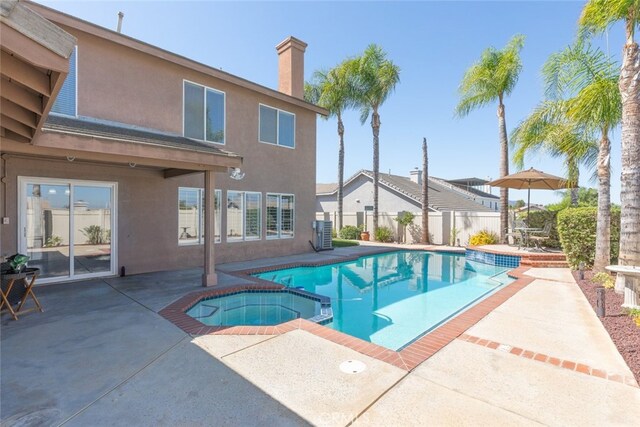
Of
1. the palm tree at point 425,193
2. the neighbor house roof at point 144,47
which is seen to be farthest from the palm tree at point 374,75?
the neighbor house roof at point 144,47

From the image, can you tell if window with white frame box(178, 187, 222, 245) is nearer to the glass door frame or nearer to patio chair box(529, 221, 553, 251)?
the glass door frame

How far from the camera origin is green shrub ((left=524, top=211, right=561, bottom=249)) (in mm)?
14312

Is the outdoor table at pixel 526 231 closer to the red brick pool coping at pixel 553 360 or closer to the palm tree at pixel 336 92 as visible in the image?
the red brick pool coping at pixel 553 360

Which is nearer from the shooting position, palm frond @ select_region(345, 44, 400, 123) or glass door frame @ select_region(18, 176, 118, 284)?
glass door frame @ select_region(18, 176, 118, 284)

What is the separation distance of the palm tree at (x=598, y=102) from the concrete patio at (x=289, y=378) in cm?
450

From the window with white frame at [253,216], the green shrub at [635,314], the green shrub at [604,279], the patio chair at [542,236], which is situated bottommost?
the green shrub at [635,314]

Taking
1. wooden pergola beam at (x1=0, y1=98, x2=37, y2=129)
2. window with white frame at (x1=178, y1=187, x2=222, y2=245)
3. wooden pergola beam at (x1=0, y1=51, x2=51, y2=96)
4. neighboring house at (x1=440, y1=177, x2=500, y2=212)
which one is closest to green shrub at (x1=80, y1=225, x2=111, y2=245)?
window with white frame at (x1=178, y1=187, x2=222, y2=245)

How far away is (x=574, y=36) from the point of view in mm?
8852

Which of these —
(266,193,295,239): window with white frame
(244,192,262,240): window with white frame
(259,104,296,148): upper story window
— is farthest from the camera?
(266,193,295,239): window with white frame

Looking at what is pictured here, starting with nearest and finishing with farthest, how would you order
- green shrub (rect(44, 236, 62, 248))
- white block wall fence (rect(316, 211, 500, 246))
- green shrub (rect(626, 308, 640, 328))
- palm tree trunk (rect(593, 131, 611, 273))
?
1. green shrub (rect(626, 308, 640, 328))
2. green shrub (rect(44, 236, 62, 248))
3. palm tree trunk (rect(593, 131, 611, 273))
4. white block wall fence (rect(316, 211, 500, 246))

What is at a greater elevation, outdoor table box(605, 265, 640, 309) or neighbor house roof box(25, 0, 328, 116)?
neighbor house roof box(25, 0, 328, 116)

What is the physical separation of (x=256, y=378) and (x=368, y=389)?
137cm

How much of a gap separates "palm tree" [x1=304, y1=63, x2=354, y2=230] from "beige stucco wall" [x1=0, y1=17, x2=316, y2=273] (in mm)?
8288

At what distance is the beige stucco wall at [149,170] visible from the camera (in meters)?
8.66
